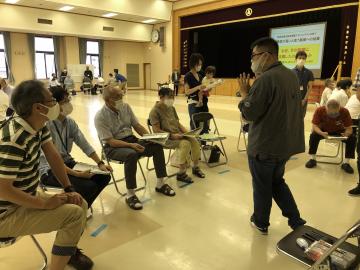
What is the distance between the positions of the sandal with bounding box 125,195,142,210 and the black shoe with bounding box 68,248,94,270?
0.87 m

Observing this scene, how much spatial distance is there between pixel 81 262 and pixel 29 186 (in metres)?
0.71

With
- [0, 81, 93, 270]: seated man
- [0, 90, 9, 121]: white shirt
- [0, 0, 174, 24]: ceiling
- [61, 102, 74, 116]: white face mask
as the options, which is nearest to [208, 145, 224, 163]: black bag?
[61, 102, 74, 116]: white face mask

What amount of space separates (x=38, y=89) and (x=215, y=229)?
5.80 ft

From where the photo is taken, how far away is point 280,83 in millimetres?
2020

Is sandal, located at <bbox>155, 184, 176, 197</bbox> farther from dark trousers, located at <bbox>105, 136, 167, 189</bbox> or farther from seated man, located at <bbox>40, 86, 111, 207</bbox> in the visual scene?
seated man, located at <bbox>40, 86, 111, 207</bbox>

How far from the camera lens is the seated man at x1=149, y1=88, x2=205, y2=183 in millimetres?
3406

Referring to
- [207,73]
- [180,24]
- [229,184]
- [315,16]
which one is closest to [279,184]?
[229,184]

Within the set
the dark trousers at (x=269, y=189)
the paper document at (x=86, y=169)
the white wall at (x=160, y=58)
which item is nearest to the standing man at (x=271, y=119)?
the dark trousers at (x=269, y=189)

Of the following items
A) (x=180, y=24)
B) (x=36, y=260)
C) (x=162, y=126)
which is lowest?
(x=36, y=260)

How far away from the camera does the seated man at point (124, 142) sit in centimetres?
286

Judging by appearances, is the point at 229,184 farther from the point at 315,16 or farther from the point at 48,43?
the point at 48,43

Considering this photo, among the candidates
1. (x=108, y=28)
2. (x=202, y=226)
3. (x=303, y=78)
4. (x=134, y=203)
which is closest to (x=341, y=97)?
(x=303, y=78)

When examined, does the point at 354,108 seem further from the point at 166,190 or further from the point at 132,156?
the point at 132,156

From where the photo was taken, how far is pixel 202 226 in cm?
255
